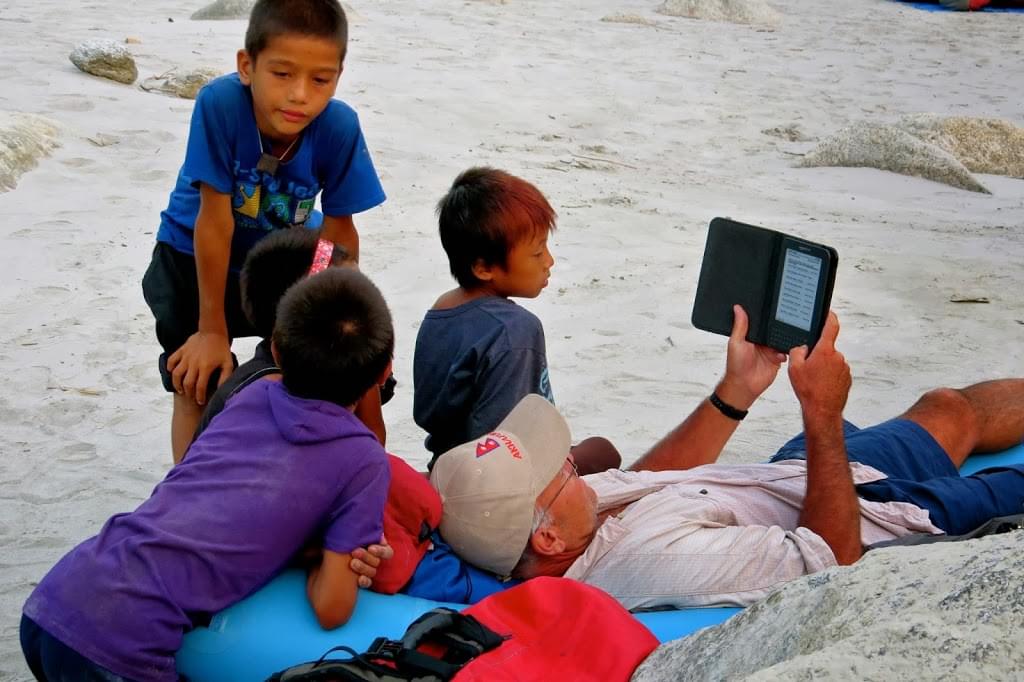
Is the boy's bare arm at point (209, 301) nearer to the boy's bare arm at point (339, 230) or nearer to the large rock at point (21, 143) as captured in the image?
the boy's bare arm at point (339, 230)

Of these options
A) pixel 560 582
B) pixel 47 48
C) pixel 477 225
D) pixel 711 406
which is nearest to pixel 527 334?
pixel 477 225

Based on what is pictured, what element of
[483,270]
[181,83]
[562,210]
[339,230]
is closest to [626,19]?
[181,83]

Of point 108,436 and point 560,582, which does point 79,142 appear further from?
point 560,582

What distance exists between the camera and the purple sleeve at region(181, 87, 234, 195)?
10.4 ft

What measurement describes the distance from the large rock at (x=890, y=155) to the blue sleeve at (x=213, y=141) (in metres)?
5.74

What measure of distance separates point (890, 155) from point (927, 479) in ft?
16.7

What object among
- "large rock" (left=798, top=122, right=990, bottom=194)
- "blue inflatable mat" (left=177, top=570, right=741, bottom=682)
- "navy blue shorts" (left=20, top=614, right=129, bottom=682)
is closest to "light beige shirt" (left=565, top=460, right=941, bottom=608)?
"blue inflatable mat" (left=177, top=570, right=741, bottom=682)

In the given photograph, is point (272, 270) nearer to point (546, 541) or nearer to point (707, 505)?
point (546, 541)

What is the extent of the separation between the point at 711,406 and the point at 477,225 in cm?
77

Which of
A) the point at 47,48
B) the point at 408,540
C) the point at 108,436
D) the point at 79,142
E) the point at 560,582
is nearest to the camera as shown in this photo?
the point at 560,582

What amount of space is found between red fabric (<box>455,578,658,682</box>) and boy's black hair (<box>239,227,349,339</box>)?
3.10 ft

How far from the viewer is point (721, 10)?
13.1m

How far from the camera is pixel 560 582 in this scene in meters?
2.36

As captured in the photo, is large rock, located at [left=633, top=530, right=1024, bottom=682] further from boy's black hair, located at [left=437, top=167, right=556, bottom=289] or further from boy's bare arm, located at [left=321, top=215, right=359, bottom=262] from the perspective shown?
boy's bare arm, located at [left=321, top=215, right=359, bottom=262]
